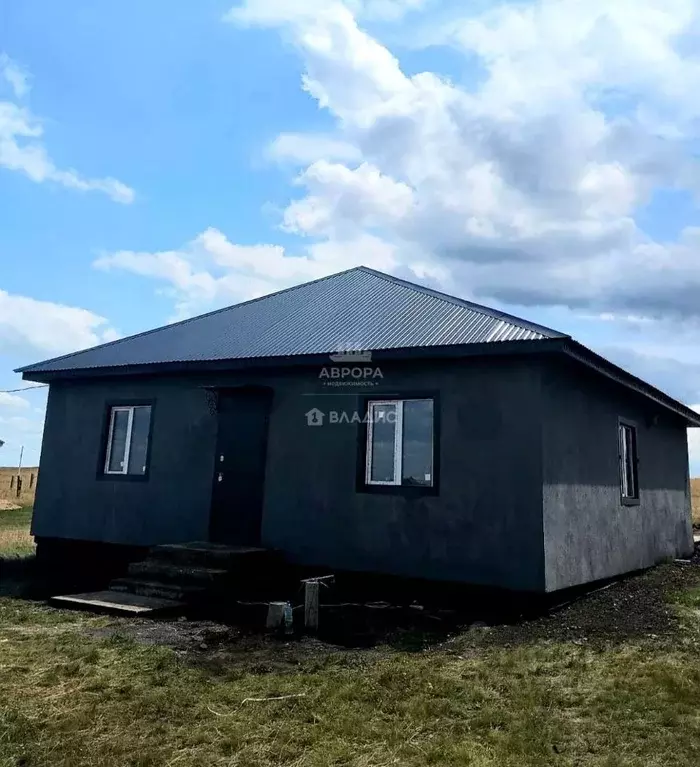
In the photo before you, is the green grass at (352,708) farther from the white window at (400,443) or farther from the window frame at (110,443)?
the window frame at (110,443)

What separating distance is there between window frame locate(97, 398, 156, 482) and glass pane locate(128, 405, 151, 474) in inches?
2.5

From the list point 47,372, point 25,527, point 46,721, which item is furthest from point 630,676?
point 25,527

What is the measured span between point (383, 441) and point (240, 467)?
89.3 inches

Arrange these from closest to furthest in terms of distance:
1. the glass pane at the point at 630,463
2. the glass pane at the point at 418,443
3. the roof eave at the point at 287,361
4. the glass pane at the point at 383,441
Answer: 1. the roof eave at the point at 287,361
2. the glass pane at the point at 418,443
3. the glass pane at the point at 383,441
4. the glass pane at the point at 630,463

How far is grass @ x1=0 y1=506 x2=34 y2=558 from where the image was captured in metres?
12.6

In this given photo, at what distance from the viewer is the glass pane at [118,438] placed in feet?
36.2

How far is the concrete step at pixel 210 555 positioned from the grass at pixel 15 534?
14.9 feet

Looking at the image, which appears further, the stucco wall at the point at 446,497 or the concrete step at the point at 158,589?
the concrete step at the point at 158,589

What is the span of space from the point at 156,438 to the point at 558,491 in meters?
5.94

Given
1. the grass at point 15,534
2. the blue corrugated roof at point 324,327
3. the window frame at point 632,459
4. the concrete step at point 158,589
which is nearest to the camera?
the concrete step at point 158,589

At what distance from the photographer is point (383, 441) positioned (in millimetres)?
8742

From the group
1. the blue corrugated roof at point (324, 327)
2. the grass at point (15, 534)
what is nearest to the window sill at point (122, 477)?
the blue corrugated roof at point (324, 327)

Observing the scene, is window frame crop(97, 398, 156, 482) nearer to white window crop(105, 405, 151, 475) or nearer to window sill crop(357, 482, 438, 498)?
white window crop(105, 405, 151, 475)

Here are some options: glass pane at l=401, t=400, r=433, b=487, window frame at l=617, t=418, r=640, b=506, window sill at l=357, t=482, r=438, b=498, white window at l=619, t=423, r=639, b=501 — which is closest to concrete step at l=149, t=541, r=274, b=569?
window sill at l=357, t=482, r=438, b=498
